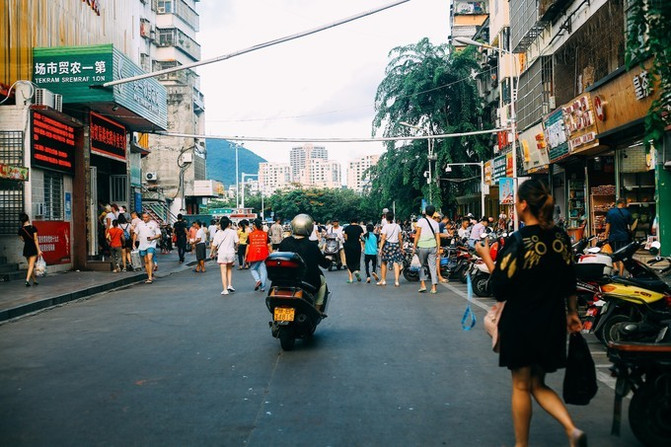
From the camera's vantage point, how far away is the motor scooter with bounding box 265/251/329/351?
26.7 feet

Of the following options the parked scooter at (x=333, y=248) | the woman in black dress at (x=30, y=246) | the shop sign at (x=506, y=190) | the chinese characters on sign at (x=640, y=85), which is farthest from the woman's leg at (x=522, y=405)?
the shop sign at (x=506, y=190)

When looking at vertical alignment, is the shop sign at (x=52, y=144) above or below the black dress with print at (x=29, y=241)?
above

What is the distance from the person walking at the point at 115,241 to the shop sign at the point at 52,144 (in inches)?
101

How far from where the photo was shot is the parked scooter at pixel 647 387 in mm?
4500

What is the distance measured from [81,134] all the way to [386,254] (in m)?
12.0

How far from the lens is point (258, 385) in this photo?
21.2 feet

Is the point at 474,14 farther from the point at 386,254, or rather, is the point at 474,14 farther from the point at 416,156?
the point at 386,254

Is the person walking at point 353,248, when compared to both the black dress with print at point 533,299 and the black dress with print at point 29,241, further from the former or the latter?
the black dress with print at point 533,299

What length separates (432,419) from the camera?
5.34 metres

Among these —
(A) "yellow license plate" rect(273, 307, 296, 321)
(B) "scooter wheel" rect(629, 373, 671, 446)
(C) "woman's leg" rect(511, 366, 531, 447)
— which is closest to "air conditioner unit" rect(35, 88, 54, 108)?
(A) "yellow license plate" rect(273, 307, 296, 321)

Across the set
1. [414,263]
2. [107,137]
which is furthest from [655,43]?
[107,137]

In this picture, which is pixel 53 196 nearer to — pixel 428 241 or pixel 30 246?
pixel 30 246

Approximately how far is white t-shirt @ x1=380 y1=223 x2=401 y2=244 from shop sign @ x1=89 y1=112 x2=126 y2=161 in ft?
38.9

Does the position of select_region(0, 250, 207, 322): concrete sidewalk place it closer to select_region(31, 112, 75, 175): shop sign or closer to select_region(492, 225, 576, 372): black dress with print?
select_region(31, 112, 75, 175): shop sign
